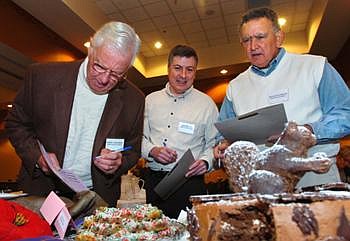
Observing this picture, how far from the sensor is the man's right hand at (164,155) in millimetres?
1990

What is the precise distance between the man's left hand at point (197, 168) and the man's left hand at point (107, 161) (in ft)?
1.94

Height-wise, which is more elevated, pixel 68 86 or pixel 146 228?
pixel 68 86

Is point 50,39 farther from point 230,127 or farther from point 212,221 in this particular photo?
point 212,221

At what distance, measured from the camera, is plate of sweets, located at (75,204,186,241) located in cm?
86

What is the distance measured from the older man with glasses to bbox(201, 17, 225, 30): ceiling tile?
11.1ft

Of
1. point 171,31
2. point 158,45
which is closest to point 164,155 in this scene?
point 171,31

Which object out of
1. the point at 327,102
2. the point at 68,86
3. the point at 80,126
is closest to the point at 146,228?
the point at 80,126

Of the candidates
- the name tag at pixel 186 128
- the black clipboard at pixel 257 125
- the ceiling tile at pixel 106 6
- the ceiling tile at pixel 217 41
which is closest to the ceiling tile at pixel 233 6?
the ceiling tile at pixel 217 41

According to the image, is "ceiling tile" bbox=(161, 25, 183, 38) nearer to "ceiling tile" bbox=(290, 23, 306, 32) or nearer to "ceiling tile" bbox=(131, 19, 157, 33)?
"ceiling tile" bbox=(131, 19, 157, 33)

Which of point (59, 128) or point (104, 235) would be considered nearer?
point (104, 235)

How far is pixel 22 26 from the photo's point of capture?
153 inches

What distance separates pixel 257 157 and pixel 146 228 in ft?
1.58

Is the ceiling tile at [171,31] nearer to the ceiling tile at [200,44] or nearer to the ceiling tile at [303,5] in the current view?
the ceiling tile at [200,44]

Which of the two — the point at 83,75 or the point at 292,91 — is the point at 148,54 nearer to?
the point at 83,75
